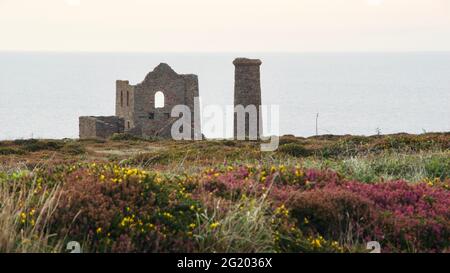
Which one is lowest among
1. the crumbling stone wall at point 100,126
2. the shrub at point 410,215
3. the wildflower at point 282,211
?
the crumbling stone wall at point 100,126

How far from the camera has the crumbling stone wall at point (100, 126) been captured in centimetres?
5997

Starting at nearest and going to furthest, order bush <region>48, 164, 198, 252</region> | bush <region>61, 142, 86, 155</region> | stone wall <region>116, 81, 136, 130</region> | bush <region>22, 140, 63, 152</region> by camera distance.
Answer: bush <region>48, 164, 198, 252</region>
bush <region>61, 142, 86, 155</region>
bush <region>22, 140, 63, 152</region>
stone wall <region>116, 81, 136, 130</region>

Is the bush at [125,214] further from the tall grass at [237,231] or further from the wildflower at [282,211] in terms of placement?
the wildflower at [282,211]

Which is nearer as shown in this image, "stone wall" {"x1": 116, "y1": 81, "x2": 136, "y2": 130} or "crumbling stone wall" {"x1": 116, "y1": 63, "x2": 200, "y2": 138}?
"crumbling stone wall" {"x1": 116, "y1": 63, "x2": 200, "y2": 138}

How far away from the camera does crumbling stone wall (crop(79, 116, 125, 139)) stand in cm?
5997

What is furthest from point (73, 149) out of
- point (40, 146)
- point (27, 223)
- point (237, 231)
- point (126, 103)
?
point (237, 231)

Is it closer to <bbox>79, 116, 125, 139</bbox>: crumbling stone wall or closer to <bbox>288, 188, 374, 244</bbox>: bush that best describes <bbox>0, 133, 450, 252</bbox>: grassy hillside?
<bbox>288, 188, 374, 244</bbox>: bush

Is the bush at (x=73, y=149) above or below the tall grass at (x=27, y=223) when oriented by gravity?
below

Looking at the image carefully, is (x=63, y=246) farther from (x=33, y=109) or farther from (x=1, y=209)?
(x=33, y=109)

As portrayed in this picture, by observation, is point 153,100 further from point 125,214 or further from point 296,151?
point 125,214

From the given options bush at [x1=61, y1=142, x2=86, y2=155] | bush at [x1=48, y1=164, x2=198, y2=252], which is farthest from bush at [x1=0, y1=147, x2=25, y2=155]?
bush at [x1=48, y1=164, x2=198, y2=252]

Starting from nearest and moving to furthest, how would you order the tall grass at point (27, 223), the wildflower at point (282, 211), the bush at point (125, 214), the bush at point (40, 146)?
the tall grass at point (27, 223) < the bush at point (125, 214) < the wildflower at point (282, 211) < the bush at point (40, 146)

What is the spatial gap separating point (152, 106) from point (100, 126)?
456cm

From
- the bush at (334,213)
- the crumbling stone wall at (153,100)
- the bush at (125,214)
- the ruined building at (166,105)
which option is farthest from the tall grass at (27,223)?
the crumbling stone wall at (153,100)
